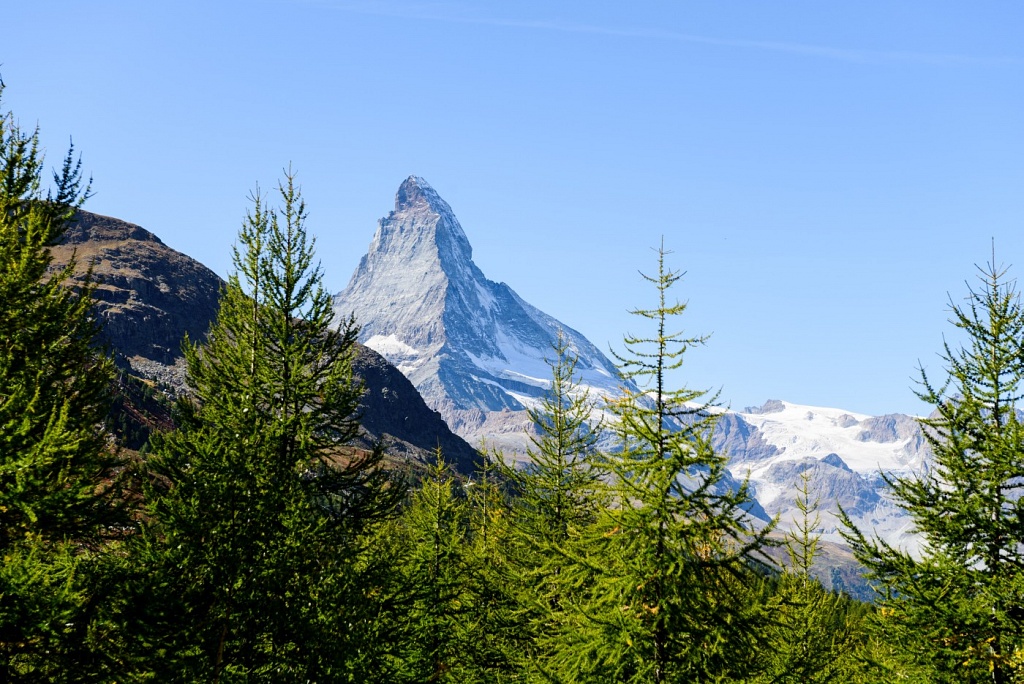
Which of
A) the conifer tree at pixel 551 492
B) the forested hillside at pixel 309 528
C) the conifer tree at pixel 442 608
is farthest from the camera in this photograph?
the conifer tree at pixel 442 608

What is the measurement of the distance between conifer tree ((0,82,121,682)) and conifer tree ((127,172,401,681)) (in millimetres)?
1325

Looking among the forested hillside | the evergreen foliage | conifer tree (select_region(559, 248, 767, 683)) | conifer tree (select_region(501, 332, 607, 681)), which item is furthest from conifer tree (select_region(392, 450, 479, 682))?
conifer tree (select_region(559, 248, 767, 683))

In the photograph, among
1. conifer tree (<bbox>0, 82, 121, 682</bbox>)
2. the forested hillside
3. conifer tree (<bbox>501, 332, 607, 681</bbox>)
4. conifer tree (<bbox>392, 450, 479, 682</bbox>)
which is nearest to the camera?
conifer tree (<bbox>0, 82, 121, 682</bbox>)

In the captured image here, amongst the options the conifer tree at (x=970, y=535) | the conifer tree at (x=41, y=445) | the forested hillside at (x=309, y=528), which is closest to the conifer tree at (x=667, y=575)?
the forested hillside at (x=309, y=528)

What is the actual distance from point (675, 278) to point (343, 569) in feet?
28.8

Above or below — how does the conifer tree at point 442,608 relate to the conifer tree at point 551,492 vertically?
below

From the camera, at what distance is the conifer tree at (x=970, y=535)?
576 inches

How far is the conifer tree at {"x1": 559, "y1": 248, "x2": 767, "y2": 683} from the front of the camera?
13148 mm

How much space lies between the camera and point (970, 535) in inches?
610

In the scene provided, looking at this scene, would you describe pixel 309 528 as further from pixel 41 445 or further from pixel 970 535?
pixel 970 535

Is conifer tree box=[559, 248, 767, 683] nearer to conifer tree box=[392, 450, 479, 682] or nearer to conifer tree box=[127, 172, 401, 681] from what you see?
conifer tree box=[127, 172, 401, 681]

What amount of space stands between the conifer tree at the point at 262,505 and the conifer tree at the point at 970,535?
435 inches

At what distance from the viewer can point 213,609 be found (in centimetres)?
1280

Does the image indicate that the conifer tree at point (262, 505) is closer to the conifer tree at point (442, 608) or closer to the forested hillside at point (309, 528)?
the forested hillside at point (309, 528)
